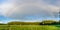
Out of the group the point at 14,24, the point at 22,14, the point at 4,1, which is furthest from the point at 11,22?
the point at 4,1

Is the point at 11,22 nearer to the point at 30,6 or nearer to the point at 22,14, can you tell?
the point at 22,14

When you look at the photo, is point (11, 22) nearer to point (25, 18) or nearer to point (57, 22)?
point (25, 18)

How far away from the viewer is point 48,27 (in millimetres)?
1299

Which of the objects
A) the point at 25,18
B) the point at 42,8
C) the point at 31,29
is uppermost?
the point at 42,8

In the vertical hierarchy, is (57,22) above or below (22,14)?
below

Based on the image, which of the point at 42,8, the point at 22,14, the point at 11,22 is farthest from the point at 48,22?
the point at 11,22

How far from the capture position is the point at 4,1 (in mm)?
1342

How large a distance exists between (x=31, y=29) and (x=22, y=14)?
0.65 feet

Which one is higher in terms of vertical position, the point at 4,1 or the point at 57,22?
the point at 4,1

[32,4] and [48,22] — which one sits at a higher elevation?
[32,4]

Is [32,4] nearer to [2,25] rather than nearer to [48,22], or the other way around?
[48,22]

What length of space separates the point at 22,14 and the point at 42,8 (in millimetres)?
239

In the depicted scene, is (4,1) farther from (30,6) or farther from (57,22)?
(57,22)

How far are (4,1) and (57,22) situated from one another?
0.65 meters
